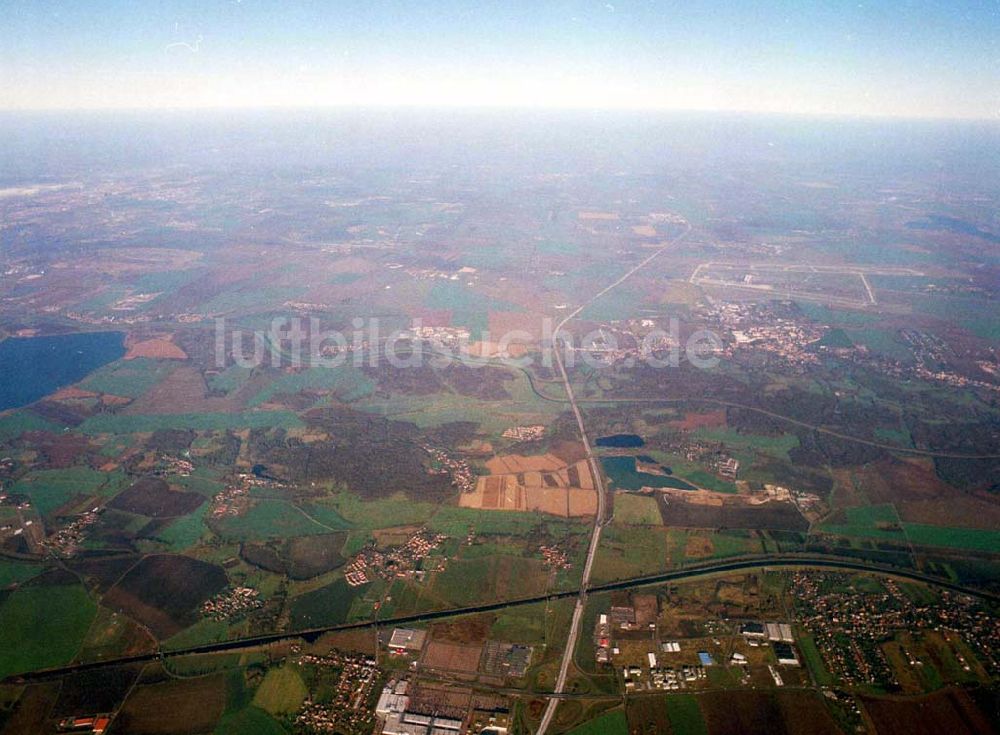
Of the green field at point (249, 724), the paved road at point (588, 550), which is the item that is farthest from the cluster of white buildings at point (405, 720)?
the green field at point (249, 724)

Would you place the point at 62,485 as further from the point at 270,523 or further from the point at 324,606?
the point at 324,606

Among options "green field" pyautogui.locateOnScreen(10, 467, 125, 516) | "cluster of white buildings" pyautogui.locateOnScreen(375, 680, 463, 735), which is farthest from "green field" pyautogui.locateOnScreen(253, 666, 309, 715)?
"green field" pyautogui.locateOnScreen(10, 467, 125, 516)

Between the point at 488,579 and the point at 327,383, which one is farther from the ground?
the point at 327,383

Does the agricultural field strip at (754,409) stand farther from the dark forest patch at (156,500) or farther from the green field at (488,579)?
the dark forest patch at (156,500)

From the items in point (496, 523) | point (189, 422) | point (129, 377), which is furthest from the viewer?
point (129, 377)

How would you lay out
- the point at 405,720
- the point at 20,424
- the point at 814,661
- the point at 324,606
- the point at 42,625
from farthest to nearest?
1. the point at 20,424
2. the point at 324,606
3. the point at 42,625
4. the point at 814,661
5. the point at 405,720

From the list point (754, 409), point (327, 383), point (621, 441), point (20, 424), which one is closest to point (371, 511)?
point (621, 441)
